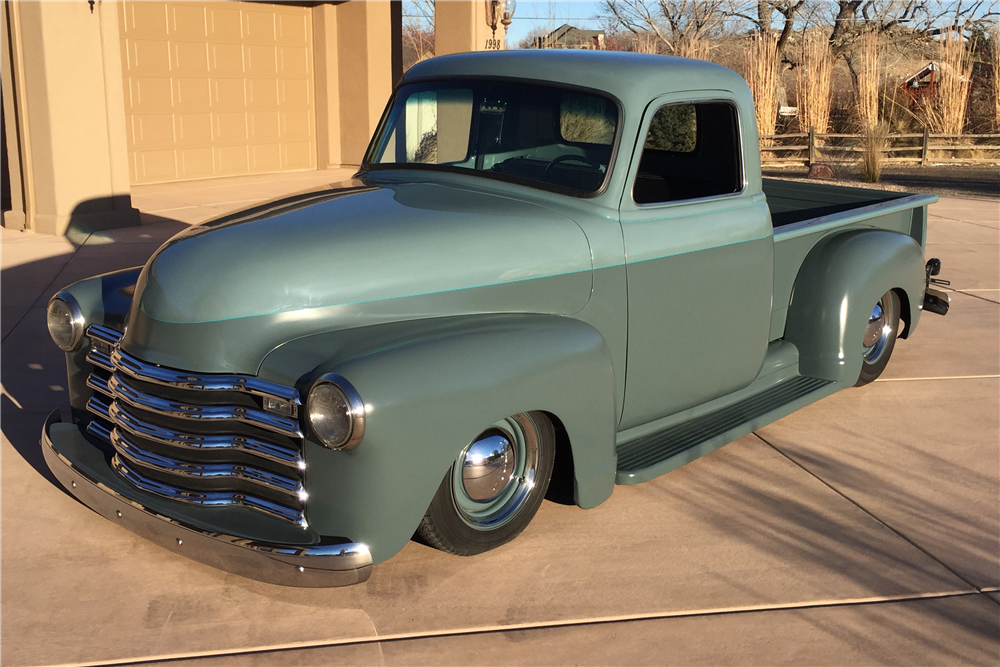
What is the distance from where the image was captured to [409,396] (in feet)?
9.64

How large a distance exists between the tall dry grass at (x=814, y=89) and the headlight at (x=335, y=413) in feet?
61.7

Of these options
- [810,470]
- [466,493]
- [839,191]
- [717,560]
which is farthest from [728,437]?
[839,191]

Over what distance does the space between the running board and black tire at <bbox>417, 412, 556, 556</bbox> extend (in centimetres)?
40

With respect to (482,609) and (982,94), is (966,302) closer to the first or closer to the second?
(482,609)

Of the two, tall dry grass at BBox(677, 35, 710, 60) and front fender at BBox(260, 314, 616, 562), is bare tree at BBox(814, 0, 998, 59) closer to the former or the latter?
tall dry grass at BBox(677, 35, 710, 60)

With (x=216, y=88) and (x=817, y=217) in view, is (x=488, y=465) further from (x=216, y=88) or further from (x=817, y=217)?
(x=216, y=88)

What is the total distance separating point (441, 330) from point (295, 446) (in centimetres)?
62

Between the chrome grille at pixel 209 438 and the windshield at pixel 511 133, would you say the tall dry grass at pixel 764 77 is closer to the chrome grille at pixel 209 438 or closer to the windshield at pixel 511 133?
the windshield at pixel 511 133

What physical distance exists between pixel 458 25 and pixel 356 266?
38.6 ft

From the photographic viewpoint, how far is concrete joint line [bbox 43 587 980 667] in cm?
296

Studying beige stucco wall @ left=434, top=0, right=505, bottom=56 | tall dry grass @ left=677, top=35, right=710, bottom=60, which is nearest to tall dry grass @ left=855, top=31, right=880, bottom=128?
tall dry grass @ left=677, top=35, right=710, bottom=60

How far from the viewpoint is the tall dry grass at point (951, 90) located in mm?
19828

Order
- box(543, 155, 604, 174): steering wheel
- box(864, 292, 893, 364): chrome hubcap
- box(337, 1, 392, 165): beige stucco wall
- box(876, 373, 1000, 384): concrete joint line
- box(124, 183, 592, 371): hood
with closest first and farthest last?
1. box(124, 183, 592, 371): hood
2. box(543, 155, 604, 174): steering wheel
3. box(864, 292, 893, 364): chrome hubcap
4. box(876, 373, 1000, 384): concrete joint line
5. box(337, 1, 392, 165): beige stucco wall

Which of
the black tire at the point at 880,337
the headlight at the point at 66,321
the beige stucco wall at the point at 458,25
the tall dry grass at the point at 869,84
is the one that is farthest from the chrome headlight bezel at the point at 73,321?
the tall dry grass at the point at 869,84
